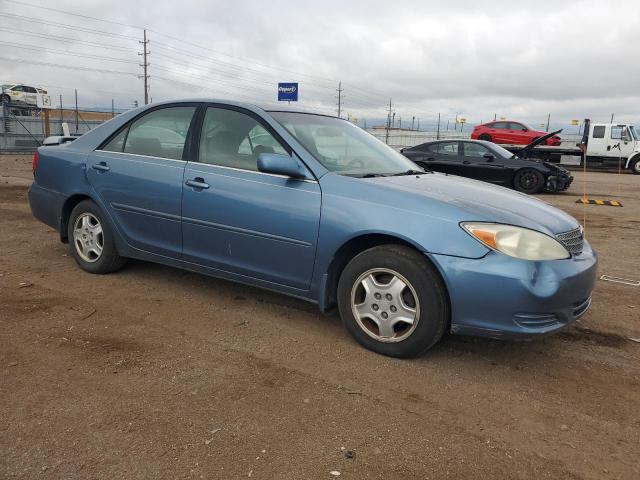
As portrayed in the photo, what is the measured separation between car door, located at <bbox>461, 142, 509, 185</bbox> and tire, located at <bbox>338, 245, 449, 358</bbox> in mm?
10520

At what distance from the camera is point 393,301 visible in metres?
3.21

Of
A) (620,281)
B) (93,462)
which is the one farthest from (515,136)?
(93,462)

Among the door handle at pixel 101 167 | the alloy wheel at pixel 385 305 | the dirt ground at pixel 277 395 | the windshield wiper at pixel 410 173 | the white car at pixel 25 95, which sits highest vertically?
the white car at pixel 25 95

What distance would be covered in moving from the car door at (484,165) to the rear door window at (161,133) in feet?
32.8

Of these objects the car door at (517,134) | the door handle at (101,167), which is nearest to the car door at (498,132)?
the car door at (517,134)

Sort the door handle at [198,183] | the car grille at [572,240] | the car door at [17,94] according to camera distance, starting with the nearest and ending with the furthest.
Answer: the car grille at [572,240] < the door handle at [198,183] < the car door at [17,94]

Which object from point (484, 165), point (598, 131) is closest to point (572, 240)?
point (484, 165)

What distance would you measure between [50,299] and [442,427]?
10.2 feet

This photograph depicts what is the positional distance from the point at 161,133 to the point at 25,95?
34.0 m

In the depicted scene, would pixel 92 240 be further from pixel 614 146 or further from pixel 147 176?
pixel 614 146

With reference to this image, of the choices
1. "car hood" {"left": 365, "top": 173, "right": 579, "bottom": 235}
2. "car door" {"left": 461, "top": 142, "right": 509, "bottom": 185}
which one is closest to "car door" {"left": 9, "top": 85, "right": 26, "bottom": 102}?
"car door" {"left": 461, "top": 142, "right": 509, "bottom": 185}

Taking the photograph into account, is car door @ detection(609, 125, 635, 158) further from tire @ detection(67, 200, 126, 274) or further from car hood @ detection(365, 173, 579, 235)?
tire @ detection(67, 200, 126, 274)

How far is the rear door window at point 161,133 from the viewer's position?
4.20m

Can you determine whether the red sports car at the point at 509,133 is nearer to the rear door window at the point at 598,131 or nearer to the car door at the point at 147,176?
the rear door window at the point at 598,131
